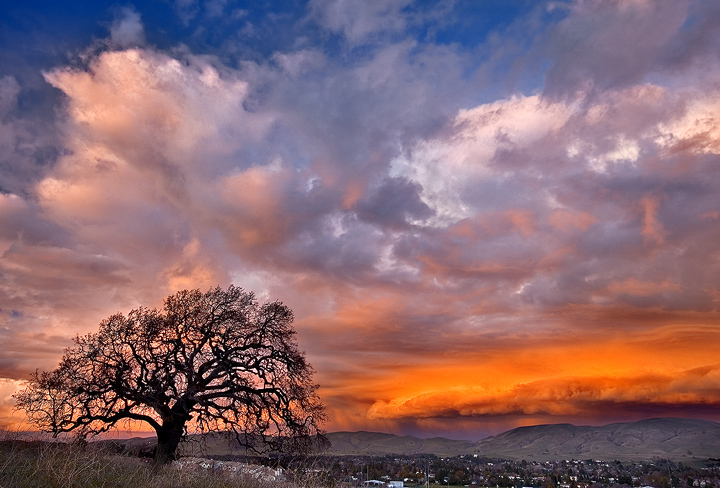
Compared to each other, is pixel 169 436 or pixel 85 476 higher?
pixel 169 436

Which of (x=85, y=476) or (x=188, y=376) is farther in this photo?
(x=188, y=376)

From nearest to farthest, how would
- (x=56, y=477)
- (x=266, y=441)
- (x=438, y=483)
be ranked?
1. (x=56, y=477)
2. (x=266, y=441)
3. (x=438, y=483)

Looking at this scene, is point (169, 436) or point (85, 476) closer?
point (85, 476)

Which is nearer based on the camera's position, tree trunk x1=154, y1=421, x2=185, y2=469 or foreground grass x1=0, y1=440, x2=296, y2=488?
foreground grass x1=0, y1=440, x2=296, y2=488

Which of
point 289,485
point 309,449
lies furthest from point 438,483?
point 289,485

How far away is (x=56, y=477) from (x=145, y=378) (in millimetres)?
16962

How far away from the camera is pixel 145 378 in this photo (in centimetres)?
2669

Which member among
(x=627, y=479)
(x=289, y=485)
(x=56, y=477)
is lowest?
(x=627, y=479)

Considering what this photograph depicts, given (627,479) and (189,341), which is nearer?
(189,341)

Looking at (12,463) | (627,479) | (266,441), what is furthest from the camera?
(627,479)

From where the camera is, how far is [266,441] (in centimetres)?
2764

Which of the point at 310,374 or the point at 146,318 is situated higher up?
the point at 146,318

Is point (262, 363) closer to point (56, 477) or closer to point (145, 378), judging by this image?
point (145, 378)

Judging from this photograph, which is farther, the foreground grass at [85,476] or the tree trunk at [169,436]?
the tree trunk at [169,436]
